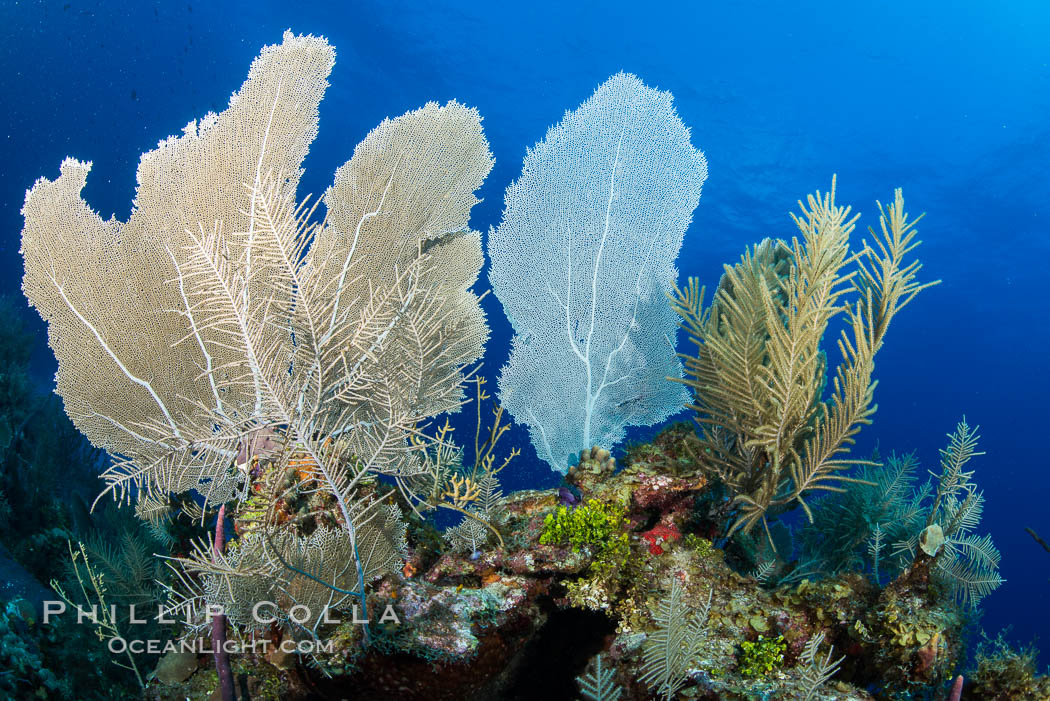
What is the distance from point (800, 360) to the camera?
126 inches

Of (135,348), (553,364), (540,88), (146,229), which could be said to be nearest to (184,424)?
(135,348)

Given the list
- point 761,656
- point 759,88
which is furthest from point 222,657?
point 759,88

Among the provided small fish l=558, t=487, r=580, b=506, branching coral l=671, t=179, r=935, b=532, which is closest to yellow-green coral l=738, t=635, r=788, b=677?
branching coral l=671, t=179, r=935, b=532

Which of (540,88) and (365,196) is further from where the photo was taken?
(540,88)

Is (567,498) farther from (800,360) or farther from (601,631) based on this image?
(800,360)

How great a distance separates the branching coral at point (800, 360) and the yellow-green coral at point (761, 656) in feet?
2.74

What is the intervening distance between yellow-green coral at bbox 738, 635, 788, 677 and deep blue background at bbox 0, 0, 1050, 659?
2200cm

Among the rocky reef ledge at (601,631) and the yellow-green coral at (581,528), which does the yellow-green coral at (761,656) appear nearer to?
the rocky reef ledge at (601,631)

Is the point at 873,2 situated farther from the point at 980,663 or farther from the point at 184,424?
the point at 184,424

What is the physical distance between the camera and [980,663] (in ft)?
8.34

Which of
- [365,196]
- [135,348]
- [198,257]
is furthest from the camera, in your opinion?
[365,196]

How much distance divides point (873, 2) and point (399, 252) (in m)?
27.1

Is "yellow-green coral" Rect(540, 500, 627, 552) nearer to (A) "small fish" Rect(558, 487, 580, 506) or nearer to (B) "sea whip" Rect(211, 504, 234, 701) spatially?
(A) "small fish" Rect(558, 487, 580, 506)

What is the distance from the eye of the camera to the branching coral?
304 centimetres
